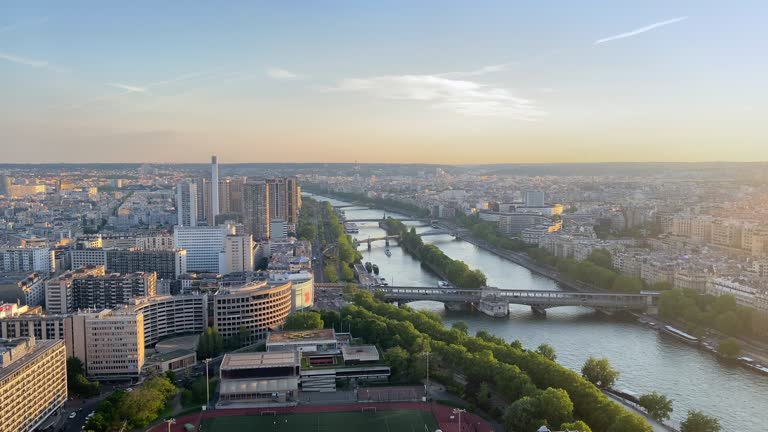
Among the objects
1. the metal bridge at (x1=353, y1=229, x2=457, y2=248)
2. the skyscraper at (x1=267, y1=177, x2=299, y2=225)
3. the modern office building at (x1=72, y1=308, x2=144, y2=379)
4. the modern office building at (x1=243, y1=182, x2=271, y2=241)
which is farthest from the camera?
the skyscraper at (x1=267, y1=177, x2=299, y2=225)

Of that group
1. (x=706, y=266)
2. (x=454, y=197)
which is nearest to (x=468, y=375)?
(x=706, y=266)

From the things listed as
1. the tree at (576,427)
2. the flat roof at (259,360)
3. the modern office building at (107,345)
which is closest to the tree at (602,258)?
the flat roof at (259,360)

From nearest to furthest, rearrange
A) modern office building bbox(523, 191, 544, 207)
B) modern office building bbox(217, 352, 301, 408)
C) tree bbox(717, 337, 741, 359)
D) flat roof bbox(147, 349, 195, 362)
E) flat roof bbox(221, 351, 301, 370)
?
modern office building bbox(217, 352, 301, 408)
flat roof bbox(221, 351, 301, 370)
flat roof bbox(147, 349, 195, 362)
tree bbox(717, 337, 741, 359)
modern office building bbox(523, 191, 544, 207)

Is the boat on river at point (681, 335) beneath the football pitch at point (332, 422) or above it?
above

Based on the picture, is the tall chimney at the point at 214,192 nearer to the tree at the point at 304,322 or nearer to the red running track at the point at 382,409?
the tree at the point at 304,322

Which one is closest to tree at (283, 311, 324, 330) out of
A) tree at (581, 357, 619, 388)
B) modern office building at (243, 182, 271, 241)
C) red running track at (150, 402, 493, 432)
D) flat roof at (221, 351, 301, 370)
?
flat roof at (221, 351, 301, 370)

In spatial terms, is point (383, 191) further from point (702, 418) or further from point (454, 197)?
point (702, 418)

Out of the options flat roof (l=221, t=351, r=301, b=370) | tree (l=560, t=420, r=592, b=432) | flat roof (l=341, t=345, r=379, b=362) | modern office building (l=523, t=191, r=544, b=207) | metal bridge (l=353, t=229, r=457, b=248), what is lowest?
metal bridge (l=353, t=229, r=457, b=248)

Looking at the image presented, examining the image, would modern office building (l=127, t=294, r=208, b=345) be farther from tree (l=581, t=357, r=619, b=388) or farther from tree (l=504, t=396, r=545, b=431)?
tree (l=581, t=357, r=619, b=388)
